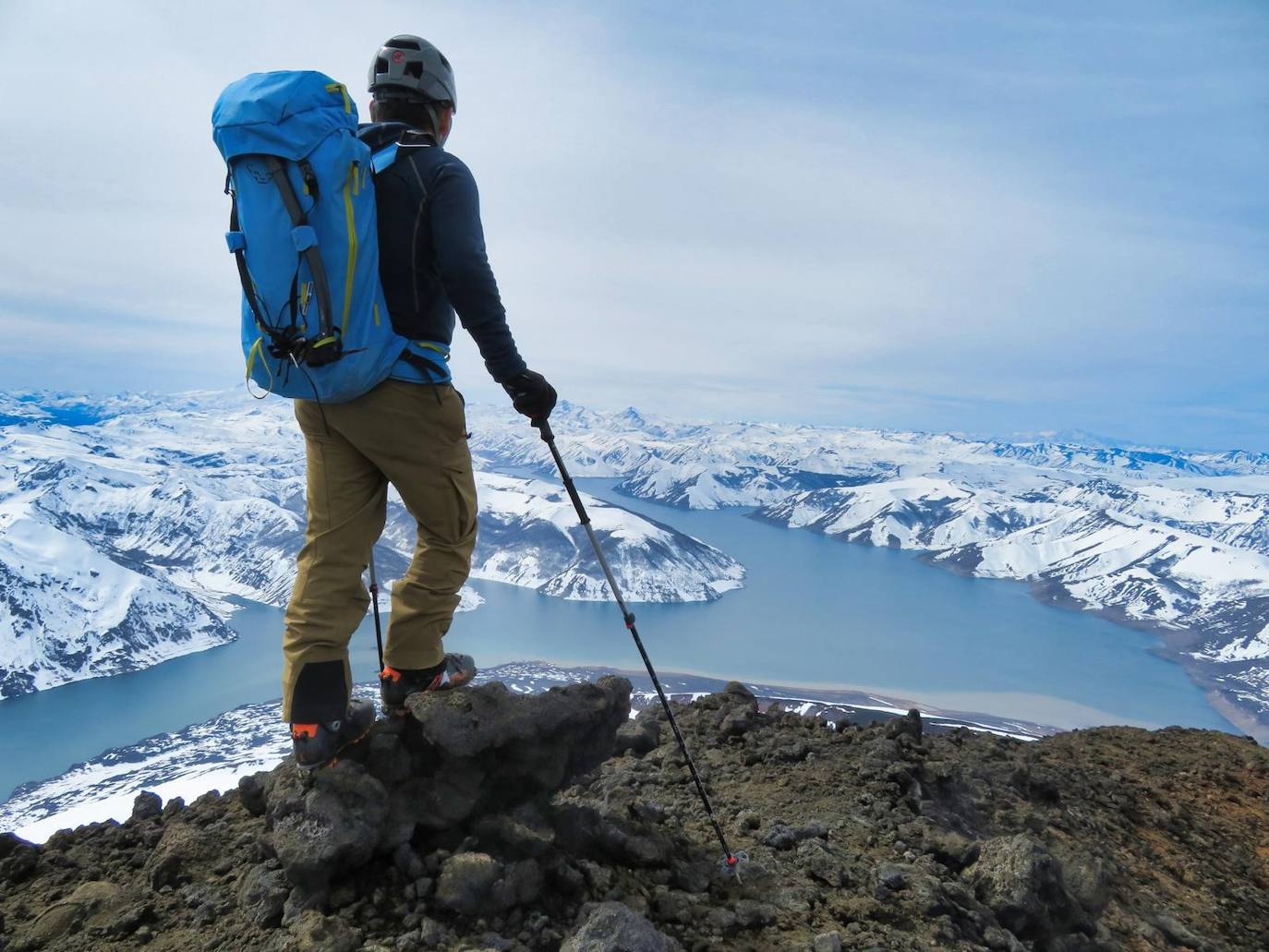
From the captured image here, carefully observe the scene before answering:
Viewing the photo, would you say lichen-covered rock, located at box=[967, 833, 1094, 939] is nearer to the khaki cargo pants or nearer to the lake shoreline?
the khaki cargo pants

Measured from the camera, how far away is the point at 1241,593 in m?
141

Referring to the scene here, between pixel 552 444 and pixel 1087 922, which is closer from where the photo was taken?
pixel 552 444

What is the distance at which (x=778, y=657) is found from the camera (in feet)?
288

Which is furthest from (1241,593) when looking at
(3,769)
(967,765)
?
(3,769)

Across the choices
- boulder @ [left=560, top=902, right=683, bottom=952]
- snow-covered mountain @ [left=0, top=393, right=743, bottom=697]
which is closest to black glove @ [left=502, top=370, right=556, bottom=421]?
boulder @ [left=560, top=902, right=683, bottom=952]

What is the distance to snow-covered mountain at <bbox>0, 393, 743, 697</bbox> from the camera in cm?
9275

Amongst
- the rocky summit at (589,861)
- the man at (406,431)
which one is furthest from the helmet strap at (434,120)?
the rocky summit at (589,861)

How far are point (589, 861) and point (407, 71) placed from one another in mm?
3221

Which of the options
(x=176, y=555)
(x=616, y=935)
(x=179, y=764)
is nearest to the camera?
(x=616, y=935)

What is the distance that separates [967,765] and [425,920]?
3.89 meters

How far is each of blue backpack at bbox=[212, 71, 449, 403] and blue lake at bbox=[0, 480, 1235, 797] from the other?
63651 mm

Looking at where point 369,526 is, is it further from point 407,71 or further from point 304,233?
point 407,71

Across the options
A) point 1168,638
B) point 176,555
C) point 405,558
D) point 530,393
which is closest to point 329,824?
point 530,393

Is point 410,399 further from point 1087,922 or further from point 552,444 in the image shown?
point 1087,922
